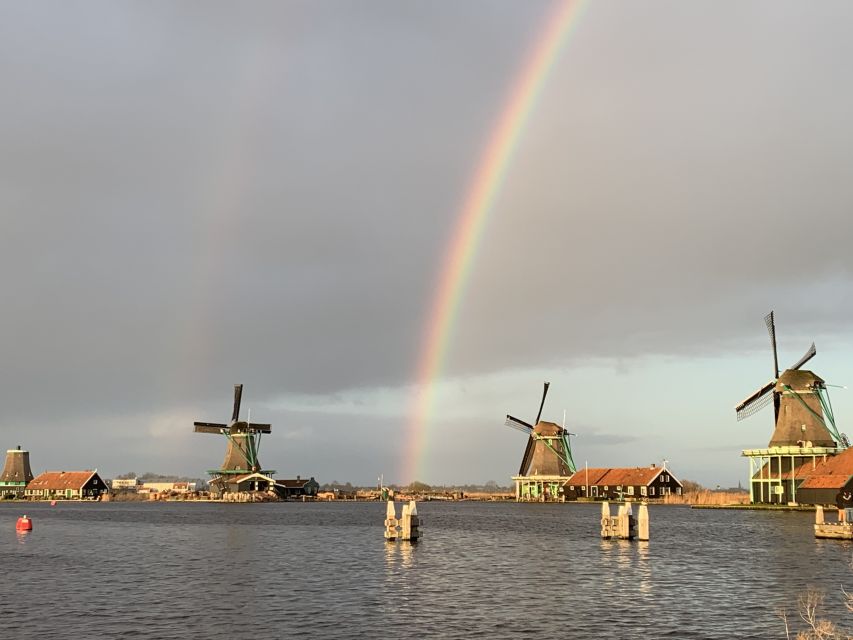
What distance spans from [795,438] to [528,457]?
67.4 metres

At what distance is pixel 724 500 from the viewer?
136m

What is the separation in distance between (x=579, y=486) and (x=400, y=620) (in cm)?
13626

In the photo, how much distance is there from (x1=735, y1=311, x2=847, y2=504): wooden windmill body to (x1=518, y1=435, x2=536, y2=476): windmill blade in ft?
187

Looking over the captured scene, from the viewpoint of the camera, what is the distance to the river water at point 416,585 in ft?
101

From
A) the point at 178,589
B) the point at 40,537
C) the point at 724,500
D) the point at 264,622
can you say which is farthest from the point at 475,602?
the point at 724,500

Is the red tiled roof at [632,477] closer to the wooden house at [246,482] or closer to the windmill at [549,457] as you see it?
the windmill at [549,457]

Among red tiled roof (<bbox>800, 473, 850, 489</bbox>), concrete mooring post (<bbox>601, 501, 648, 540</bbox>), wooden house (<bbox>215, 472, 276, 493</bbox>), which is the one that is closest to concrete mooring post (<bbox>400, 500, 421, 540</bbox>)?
concrete mooring post (<bbox>601, 501, 648, 540</bbox>)

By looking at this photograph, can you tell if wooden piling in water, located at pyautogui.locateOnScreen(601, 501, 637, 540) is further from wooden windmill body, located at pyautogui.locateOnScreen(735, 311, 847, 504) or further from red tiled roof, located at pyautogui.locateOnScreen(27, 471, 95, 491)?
red tiled roof, located at pyautogui.locateOnScreen(27, 471, 95, 491)

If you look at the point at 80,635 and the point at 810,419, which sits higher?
the point at 810,419

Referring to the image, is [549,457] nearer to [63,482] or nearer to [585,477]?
[585,477]

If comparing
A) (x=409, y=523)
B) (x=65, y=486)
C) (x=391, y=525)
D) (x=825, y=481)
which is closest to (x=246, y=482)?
(x=65, y=486)

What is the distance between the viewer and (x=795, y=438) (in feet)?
374

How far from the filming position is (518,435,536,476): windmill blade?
172 metres

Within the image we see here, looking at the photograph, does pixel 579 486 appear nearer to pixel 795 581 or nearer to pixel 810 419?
pixel 810 419
